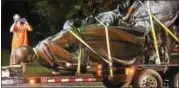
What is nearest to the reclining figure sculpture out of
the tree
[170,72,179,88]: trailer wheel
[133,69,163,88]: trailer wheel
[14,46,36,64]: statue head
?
[14,46,36,64]: statue head

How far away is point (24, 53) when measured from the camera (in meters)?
8.17

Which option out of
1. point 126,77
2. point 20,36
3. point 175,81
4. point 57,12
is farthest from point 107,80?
point 20,36

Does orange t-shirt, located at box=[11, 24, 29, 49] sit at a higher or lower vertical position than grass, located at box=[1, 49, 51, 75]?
higher

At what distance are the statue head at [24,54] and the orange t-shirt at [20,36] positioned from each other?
0.18 ft

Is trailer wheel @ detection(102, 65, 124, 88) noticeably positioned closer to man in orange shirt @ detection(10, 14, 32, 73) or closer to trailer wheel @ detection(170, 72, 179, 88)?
trailer wheel @ detection(170, 72, 179, 88)

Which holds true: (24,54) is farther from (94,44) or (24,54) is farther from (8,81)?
(94,44)

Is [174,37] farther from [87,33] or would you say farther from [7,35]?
[7,35]

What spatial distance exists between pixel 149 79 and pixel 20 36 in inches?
74.4

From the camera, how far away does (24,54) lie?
8.17m

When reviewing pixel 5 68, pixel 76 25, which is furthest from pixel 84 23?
pixel 5 68

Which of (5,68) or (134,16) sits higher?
(134,16)

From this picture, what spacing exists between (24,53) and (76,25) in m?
0.80

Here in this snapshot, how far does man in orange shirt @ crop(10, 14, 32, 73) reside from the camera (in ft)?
26.8

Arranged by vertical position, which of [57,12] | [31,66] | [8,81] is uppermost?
[57,12]
